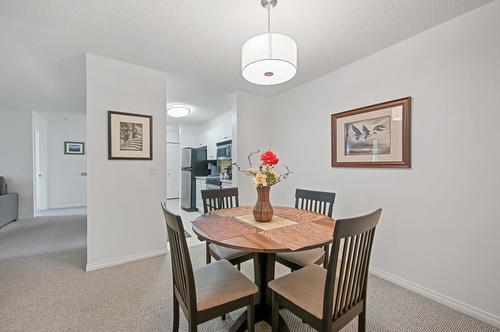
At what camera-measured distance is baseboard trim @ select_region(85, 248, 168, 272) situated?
2.44 metres

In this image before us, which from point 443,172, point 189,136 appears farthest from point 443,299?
point 189,136

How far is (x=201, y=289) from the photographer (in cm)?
130

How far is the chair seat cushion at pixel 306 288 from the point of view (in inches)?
45.6

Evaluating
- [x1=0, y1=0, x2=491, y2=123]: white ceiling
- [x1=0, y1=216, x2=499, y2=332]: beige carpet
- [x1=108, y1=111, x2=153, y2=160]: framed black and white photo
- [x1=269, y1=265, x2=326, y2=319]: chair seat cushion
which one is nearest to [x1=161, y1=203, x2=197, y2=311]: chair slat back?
[x1=269, y1=265, x2=326, y2=319]: chair seat cushion

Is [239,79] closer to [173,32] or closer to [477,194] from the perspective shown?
[173,32]

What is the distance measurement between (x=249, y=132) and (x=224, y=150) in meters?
1.35

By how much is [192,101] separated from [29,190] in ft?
13.5

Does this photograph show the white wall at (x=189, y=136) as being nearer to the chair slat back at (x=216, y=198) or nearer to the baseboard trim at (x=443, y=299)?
the chair slat back at (x=216, y=198)

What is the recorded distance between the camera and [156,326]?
63.2 inches

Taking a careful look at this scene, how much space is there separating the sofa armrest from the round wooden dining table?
4571 mm

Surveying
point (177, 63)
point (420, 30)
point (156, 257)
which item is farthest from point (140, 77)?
point (420, 30)

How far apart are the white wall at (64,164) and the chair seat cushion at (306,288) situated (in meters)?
6.37

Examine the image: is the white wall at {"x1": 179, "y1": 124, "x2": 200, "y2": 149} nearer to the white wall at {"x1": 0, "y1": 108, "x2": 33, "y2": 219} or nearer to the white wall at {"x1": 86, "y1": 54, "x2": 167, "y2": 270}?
the white wall at {"x1": 0, "y1": 108, "x2": 33, "y2": 219}

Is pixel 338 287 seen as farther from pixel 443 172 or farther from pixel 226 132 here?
pixel 226 132
